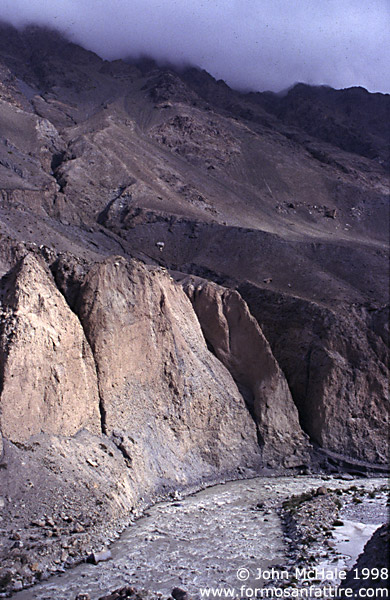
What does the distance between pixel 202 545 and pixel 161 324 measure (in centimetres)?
1061

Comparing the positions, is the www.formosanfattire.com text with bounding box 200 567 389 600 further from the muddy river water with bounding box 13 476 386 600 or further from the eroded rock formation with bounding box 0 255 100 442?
the eroded rock formation with bounding box 0 255 100 442

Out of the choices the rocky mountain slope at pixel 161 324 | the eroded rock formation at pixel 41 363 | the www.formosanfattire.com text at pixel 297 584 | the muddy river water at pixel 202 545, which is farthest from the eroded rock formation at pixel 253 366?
the www.formosanfattire.com text at pixel 297 584

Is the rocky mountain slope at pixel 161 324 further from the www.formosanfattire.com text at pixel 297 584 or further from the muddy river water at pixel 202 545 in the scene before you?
the www.formosanfattire.com text at pixel 297 584

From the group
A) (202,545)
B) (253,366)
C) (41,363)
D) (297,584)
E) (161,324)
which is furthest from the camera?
(253,366)

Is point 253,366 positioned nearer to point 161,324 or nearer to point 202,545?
point 161,324

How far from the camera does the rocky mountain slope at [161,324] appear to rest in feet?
66.0

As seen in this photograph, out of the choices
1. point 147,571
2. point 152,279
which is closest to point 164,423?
point 152,279

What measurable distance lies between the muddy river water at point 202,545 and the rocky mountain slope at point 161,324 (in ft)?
2.84

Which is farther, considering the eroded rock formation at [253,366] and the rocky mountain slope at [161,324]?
the eroded rock formation at [253,366]

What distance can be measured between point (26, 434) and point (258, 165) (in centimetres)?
6497

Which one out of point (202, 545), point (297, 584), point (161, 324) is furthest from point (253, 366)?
point (297, 584)

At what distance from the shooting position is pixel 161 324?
2752cm

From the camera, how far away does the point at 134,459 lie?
2291 centimetres

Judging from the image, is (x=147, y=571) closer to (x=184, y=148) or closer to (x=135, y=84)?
(x=184, y=148)
